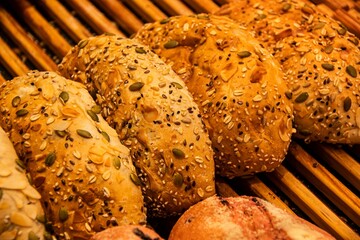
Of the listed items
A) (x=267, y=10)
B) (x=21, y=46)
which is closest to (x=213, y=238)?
(x=267, y=10)

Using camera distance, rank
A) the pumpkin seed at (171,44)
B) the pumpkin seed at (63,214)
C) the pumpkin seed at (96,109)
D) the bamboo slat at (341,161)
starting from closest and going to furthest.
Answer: the pumpkin seed at (63,214), the pumpkin seed at (96,109), the pumpkin seed at (171,44), the bamboo slat at (341,161)

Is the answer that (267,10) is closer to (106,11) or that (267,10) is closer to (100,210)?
(106,11)

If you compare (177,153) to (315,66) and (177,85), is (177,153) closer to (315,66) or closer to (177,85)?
(177,85)

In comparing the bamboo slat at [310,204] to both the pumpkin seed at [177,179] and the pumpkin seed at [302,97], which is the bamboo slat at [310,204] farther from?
the pumpkin seed at [177,179]

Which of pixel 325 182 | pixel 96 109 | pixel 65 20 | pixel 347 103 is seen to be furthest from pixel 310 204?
pixel 65 20

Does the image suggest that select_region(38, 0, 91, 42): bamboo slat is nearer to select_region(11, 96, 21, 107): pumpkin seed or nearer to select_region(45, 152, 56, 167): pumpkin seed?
select_region(11, 96, 21, 107): pumpkin seed

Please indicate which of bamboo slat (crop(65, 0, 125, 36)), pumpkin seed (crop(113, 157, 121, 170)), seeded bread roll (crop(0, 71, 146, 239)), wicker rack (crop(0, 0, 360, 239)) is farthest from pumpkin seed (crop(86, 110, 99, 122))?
bamboo slat (crop(65, 0, 125, 36))

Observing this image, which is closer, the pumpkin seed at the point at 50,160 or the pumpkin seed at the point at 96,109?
the pumpkin seed at the point at 50,160

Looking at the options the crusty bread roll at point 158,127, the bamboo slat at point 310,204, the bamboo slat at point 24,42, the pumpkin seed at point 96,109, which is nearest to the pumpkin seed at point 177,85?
the crusty bread roll at point 158,127
